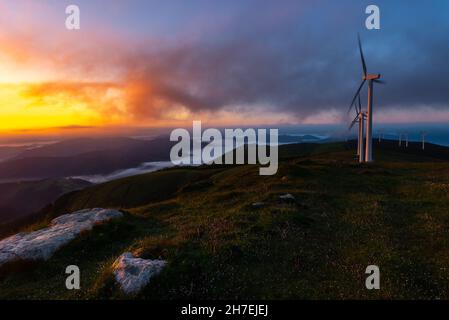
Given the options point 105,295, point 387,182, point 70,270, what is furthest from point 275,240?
point 387,182

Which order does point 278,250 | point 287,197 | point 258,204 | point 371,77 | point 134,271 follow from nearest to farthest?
point 134,271
point 278,250
point 258,204
point 287,197
point 371,77

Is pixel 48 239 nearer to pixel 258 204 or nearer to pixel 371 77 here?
pixel 258 204

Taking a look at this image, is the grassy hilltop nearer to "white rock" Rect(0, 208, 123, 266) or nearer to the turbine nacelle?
"white rock" Rect(0, 208, 123, 266)

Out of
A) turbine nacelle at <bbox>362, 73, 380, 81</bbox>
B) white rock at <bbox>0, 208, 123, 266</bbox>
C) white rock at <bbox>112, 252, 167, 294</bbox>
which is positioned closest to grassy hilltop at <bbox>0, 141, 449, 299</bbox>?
white rock at <bbox>112, 252, 167, 294</bbox>

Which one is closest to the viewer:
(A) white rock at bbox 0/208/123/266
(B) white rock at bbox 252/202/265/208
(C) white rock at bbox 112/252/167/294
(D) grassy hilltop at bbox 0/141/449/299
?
(C) white rock at bbox 112/252/167/294

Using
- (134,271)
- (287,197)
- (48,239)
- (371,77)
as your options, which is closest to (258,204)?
(287,197)

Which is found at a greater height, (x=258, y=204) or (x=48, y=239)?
(x=258, y=204)
